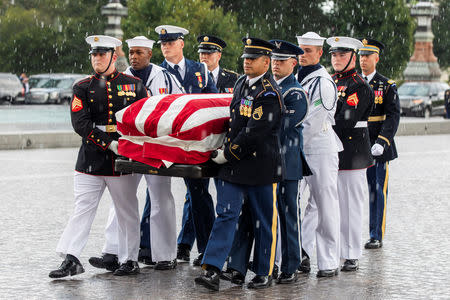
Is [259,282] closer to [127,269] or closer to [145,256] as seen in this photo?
[127,269]

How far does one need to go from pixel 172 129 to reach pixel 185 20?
30714 mm

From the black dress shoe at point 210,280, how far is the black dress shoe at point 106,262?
40.0 inches

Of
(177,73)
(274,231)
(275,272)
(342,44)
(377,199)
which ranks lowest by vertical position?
(275,272)

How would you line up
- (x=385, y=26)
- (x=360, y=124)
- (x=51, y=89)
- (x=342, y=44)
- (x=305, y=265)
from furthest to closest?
(x=385, y=26) < (x=51, y=89) < (x=360, y=124) < (x=342, y=44) < (x=305, y=265)

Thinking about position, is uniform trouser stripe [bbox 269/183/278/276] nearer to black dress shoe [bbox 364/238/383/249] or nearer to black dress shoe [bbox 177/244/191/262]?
black dress shoe [bbox 177/244/191/262]

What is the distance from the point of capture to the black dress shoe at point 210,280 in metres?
6.81

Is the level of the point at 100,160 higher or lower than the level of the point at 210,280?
higher

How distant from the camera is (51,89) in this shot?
44.0 m

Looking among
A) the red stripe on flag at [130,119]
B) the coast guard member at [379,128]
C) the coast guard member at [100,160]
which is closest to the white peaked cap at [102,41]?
the coast guard member at [100,160]

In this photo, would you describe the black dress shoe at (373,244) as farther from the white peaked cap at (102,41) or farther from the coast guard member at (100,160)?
the white peaked cap at (102,41)

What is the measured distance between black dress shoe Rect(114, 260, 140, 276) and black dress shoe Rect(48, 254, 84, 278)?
1.00 feet

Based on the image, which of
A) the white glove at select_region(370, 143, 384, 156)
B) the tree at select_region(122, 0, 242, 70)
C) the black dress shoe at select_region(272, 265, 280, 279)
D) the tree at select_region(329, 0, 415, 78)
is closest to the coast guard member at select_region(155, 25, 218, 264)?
the black dress shoe at select_region(272, 265, 280, 279)

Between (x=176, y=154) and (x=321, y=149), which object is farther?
(x=321, y=149)

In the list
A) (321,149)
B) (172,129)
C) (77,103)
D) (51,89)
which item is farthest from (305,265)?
(51,89)
